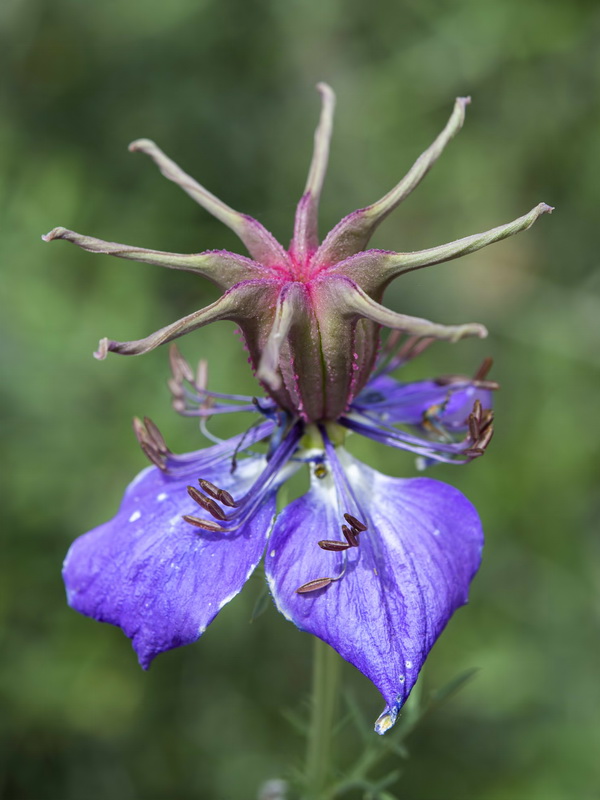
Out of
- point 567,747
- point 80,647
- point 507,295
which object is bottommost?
point 567,747

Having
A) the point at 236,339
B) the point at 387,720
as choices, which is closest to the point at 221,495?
the point at 387,720

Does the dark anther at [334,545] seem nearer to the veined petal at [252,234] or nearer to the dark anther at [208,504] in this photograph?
the dark anther at [208,504]

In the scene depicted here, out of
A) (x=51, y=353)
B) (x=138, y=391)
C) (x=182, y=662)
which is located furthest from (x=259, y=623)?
(x=51, y=353)

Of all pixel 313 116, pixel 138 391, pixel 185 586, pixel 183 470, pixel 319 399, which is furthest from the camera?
pixel 313 116

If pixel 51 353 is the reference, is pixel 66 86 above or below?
above

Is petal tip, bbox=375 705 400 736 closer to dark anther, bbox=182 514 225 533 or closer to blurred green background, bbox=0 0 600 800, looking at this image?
dark anther, bbox=182 514 225 533

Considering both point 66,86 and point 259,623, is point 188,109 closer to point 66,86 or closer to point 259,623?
point 66,86

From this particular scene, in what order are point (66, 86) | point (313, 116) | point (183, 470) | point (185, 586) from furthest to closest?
point (313, 116), point (66, 86), point (183, 470), point (185, 586)
